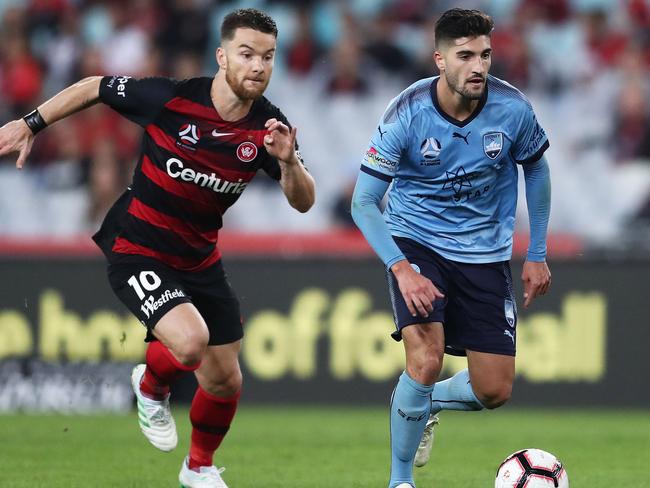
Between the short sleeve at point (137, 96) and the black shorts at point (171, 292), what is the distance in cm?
73

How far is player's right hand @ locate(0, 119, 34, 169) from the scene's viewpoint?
239 inches

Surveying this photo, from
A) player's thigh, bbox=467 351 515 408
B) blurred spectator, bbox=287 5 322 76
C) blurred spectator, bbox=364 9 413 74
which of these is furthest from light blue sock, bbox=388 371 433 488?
blurred spectator, bbox=287 5 322 76

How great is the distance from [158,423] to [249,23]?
85.1 inches

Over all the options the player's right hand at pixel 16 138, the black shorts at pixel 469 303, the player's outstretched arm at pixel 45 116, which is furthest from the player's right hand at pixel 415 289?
the player's right hand at pixel 16 138

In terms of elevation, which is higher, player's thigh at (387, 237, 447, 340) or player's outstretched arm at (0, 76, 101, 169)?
player's outstretched arm at (0, 76, 101, 169)

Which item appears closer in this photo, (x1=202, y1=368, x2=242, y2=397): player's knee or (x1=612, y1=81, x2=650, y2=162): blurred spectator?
(x1=202, y1=368, x2=242, y2=397): player's knee

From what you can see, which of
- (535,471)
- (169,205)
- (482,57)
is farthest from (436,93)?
(535,471)

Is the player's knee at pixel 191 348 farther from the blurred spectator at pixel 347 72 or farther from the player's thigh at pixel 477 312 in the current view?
the blurred spectator at pixel 347 72

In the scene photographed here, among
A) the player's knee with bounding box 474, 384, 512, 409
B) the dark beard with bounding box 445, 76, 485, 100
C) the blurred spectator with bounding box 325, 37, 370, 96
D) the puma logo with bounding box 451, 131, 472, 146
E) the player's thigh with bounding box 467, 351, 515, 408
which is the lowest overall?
the player's knee with bounding box 474, 384, 512, 409

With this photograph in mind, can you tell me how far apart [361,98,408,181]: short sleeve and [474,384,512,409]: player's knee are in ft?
3.94

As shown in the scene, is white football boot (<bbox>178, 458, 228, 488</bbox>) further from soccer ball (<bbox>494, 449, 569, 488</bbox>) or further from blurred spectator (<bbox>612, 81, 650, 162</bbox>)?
blurred spectator (<bbox>612, 81, 650, 162</bbox>)

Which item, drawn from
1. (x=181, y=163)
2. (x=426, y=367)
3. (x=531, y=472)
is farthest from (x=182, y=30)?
(x=531, y=472)

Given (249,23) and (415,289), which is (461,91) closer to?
(415,289)

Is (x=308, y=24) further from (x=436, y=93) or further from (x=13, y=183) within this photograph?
(x=436, y=93)
